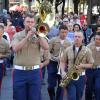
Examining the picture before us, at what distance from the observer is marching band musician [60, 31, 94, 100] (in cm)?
822

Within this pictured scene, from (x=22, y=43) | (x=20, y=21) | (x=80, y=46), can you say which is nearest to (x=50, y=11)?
(x=80, y=46)

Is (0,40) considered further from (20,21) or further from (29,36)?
(20,21)

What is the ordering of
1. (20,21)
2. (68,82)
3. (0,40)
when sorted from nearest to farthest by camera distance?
1. (68,82)
2. (0,40)
3. (20,21)

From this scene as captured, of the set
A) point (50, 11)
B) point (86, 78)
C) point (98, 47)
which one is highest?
point (50, 11)

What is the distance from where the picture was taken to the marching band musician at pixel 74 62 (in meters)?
8.22

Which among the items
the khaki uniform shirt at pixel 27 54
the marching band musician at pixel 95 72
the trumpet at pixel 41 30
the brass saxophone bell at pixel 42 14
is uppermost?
the brass saxophone bell at pixel 42 14

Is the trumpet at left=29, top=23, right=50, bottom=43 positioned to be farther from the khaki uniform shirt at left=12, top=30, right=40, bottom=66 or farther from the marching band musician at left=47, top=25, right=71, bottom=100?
the marching band musician at left=47, top=25, right=71, bottom=100

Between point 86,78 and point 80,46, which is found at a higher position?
point 80,46

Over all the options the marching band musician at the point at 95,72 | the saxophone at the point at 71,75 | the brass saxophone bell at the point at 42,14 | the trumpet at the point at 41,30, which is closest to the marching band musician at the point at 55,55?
the marching band musician at the point at 95,72

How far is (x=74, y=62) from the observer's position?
27.3ft

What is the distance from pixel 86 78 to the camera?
362 inches

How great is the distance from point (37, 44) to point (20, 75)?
59 centimetres

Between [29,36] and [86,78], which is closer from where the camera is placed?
[29,36]

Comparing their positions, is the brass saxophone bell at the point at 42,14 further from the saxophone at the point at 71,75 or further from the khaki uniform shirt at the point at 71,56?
the saxophone at the point at 71,75
